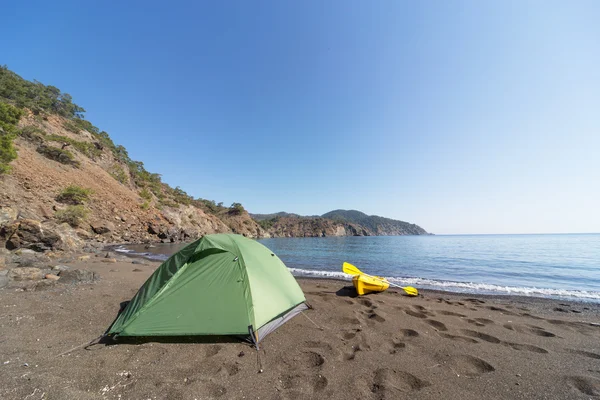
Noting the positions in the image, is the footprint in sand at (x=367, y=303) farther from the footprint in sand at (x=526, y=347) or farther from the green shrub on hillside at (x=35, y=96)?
the green shrub on hillside at (x=35, y=96)

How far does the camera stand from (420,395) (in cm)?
320

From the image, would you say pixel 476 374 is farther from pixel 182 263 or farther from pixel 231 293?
pixel 182 263

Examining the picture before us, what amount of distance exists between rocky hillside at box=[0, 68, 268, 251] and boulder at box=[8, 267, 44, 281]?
660 centimetres

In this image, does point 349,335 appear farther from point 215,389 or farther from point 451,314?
point 451,314

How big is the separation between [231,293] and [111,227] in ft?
111

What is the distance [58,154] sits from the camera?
31797mm

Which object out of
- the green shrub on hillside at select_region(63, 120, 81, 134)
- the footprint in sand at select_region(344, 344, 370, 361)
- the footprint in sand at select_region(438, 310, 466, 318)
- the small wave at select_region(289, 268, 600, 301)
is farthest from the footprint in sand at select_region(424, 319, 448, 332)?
the green shrub on hillside at select_region(63, 120, 81, 134)

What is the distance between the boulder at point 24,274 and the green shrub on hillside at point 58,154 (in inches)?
1346

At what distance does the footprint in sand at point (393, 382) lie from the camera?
3.28m

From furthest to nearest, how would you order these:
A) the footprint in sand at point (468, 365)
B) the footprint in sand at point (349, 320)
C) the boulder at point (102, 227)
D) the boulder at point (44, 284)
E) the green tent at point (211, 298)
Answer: the boulder at point (102, 227), the boulder at point (44, 284), the footprint in sand at point (349, 320), the green tent at point (211, 298), the footprint in sand at point (468, 365)

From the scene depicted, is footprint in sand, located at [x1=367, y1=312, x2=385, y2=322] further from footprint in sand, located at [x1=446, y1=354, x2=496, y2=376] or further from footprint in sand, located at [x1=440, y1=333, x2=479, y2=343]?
footprint in sand, located at [x1=446, y1=354, x2=496, y2=376]

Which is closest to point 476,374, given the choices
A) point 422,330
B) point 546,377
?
point 546,377

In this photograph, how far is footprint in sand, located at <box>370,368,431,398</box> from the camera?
3279 mm

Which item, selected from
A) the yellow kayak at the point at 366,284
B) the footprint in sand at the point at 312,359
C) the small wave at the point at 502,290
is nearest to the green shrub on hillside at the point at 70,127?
the yellow kayak at the point at 366,284
